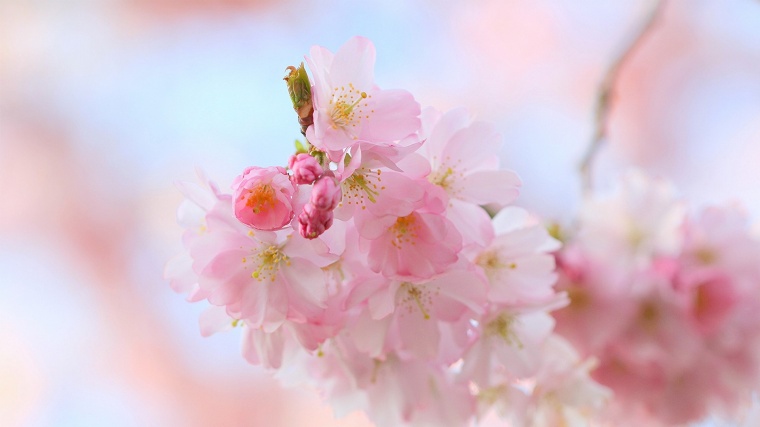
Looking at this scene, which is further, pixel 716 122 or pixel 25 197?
pixel 716 122

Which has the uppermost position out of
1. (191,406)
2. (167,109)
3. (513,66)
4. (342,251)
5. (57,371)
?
(342,251)

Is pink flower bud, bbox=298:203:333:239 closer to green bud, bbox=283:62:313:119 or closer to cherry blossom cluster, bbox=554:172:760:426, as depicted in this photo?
green bud, bbox=283:62:313:119

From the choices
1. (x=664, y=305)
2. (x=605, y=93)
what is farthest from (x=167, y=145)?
(x=664, y=305)

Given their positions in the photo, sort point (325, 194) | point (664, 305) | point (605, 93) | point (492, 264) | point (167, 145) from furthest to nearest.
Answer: point (167, 145), point (605, 93), point (664, 305), point (492, 264), point (325, 194)

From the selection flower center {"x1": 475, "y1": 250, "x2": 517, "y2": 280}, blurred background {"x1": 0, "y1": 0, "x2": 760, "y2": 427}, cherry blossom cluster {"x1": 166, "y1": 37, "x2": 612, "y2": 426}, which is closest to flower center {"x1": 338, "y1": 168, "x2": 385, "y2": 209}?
cherry blossom cluster {"x1": 166, "y1": 37, "x2": 612, "y2": 426}

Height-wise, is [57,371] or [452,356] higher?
[452,356]

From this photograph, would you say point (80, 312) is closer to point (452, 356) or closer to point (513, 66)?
point (513, 66)

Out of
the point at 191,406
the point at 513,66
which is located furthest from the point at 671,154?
the point at 191,406

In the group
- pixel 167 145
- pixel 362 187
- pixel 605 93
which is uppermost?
pixel 362 187

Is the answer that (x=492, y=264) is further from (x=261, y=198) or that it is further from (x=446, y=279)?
(x=261, y=198)
